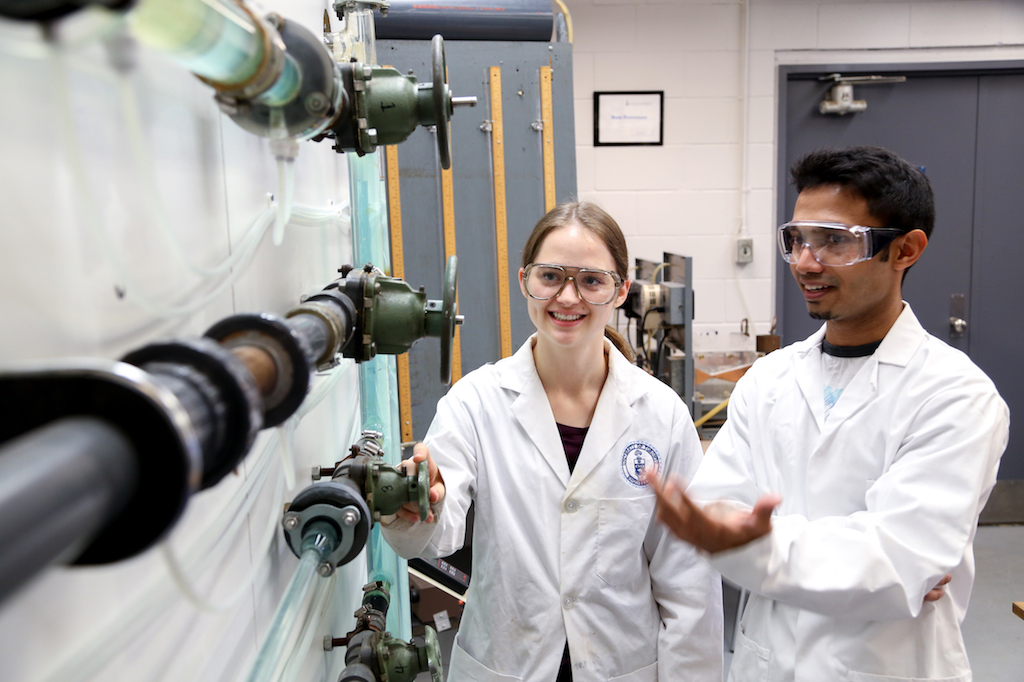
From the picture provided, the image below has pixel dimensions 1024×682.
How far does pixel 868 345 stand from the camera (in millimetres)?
1316

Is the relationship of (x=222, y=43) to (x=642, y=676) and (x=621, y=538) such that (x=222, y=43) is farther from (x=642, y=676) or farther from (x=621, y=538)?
(x=642, y=676)

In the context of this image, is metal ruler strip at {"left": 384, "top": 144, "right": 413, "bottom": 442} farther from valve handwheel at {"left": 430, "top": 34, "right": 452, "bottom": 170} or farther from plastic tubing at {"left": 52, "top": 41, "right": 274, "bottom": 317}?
plastic tubing at {"left": 52, "top": 41, "right": 274, "bottom": 317}

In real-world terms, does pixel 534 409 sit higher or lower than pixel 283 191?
lower

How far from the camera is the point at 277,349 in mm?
494

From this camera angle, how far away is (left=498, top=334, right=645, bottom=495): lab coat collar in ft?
4.57

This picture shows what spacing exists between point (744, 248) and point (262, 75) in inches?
136

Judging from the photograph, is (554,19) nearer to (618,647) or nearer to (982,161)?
(618,647)

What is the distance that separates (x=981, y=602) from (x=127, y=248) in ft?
12.2

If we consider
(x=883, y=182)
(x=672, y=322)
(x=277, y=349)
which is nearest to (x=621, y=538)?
(x=883, y=182)

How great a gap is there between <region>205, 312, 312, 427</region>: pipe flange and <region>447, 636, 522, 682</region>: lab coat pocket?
1026 millimetres

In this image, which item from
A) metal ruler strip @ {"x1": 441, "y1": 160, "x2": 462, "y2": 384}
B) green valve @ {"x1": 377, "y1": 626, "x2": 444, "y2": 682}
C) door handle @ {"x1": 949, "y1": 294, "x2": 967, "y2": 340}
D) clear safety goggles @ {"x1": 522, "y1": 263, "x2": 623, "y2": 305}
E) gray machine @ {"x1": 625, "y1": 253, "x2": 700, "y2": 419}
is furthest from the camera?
door handle @ {"x1": 949, "y1": 294, "x2": 967, "y2": 340}

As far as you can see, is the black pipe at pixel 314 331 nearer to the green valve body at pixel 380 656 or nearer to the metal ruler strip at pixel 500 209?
the green valve body at pixel 380 656

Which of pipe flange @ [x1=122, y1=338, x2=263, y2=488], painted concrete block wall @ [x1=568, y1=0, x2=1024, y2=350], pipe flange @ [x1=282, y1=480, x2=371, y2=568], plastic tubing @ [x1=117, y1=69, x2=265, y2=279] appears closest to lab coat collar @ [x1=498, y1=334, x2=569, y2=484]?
pipe flange @ [x1=282, y1=480, x2=371, y2=568]

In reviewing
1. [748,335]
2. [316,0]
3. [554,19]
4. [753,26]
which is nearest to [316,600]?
[316,0]
